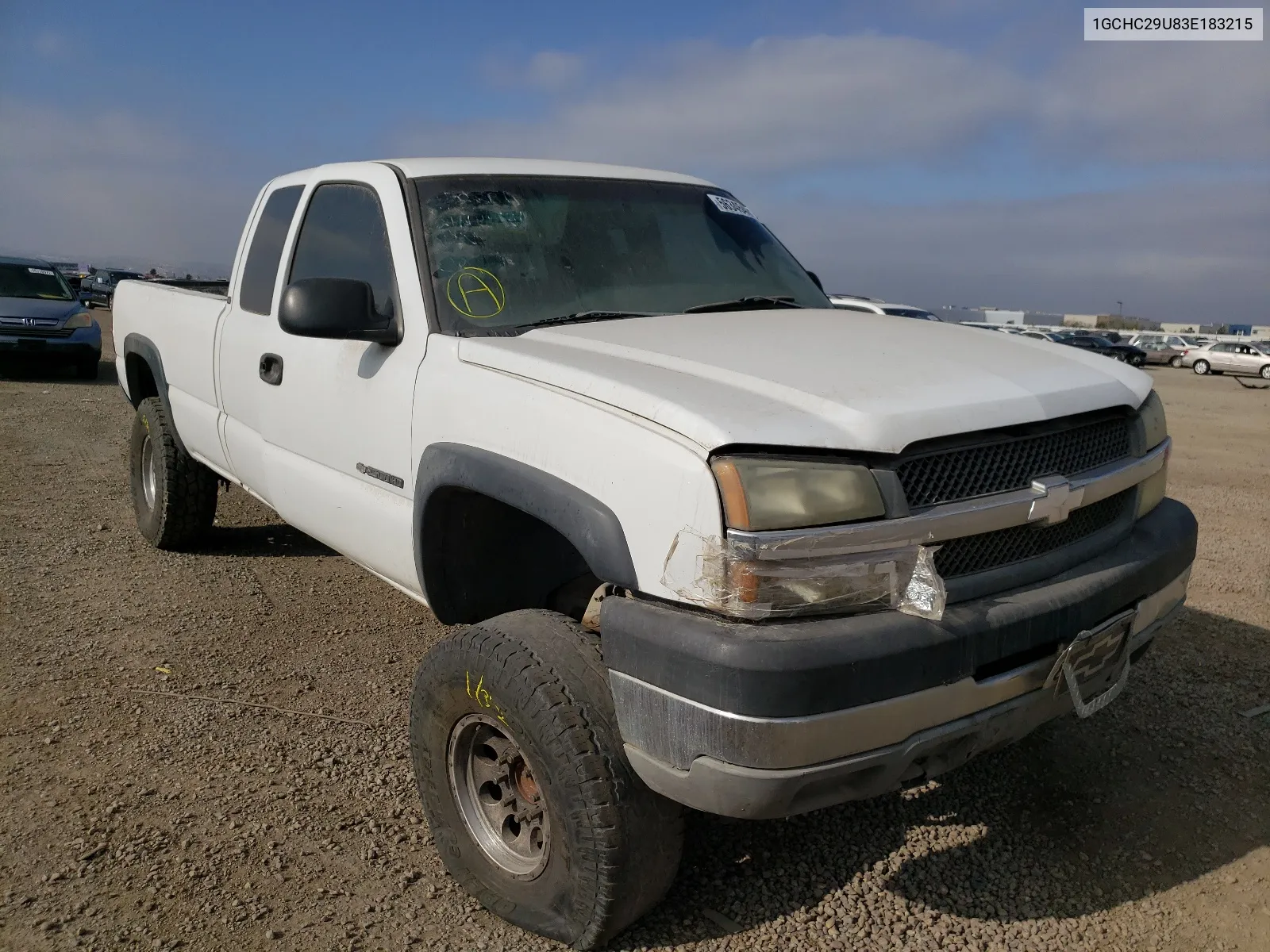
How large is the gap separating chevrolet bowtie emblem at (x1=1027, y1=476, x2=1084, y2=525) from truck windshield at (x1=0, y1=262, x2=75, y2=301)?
1461 cm

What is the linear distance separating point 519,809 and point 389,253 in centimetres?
180

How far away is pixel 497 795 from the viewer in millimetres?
2549

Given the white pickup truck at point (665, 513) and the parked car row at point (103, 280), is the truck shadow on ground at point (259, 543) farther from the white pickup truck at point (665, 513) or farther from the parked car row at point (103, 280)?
the parked car row at point (103, 280)

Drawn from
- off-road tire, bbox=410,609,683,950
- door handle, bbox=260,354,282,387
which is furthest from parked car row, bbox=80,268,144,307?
off-road tire, bbox=410,609,683,950

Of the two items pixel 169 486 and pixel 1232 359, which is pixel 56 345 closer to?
pixel 169 486

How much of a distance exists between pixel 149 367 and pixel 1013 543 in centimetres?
476

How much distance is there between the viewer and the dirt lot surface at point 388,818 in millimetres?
2453

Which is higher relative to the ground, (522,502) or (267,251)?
(267,251)

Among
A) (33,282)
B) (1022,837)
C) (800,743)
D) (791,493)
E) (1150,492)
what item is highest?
(33,282)

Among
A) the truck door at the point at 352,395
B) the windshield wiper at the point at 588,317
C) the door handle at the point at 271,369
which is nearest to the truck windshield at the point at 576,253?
the windshield wiper at the point at 588,317

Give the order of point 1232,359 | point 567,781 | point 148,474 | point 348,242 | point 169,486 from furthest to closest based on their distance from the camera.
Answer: point 1232,359
point 148,474
point 169,486
point 348,242
point 567,781

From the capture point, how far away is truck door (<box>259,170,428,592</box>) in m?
2.94

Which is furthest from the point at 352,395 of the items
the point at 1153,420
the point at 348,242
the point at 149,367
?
the point at 149,367

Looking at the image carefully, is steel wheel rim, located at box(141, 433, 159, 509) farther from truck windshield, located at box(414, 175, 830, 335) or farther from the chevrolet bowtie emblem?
the chevrolet bowtie emblem
